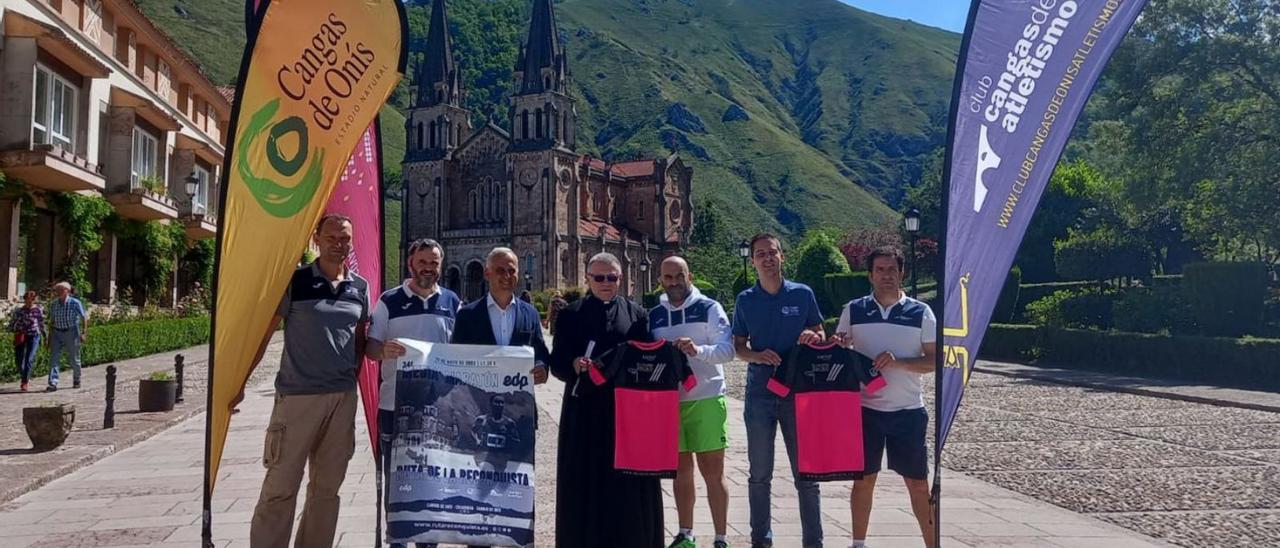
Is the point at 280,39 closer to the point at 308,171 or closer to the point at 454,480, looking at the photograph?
the point at 308,171

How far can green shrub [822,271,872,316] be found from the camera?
4378cm

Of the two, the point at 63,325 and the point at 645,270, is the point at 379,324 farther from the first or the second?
the point at 645,270

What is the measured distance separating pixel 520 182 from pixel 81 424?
57.5 meters

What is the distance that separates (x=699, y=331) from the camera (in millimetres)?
5383

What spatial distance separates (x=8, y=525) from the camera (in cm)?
655

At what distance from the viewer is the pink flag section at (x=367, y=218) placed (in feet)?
18.0

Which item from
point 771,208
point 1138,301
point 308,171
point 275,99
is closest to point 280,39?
point 275,99

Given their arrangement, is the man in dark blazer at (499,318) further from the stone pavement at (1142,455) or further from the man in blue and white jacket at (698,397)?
the stone pavement at (1142,455)

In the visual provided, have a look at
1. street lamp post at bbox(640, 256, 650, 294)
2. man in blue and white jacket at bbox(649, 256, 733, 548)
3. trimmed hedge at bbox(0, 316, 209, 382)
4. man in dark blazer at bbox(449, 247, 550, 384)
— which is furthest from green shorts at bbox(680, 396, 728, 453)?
street lamp post at bbox(640, 256, 650, 294)

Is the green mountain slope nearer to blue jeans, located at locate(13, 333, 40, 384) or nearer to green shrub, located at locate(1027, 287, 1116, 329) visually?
green shrub, located at locate(1027, 287, 1116, 329)

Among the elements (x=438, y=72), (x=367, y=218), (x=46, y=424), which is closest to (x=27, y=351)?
(x=46, y=424)

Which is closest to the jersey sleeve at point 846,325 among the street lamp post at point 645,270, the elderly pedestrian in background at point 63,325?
the elderly pedestrian in background at point 63,325

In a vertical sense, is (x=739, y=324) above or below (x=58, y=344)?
above

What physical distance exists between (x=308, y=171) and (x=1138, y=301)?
2767 cm
